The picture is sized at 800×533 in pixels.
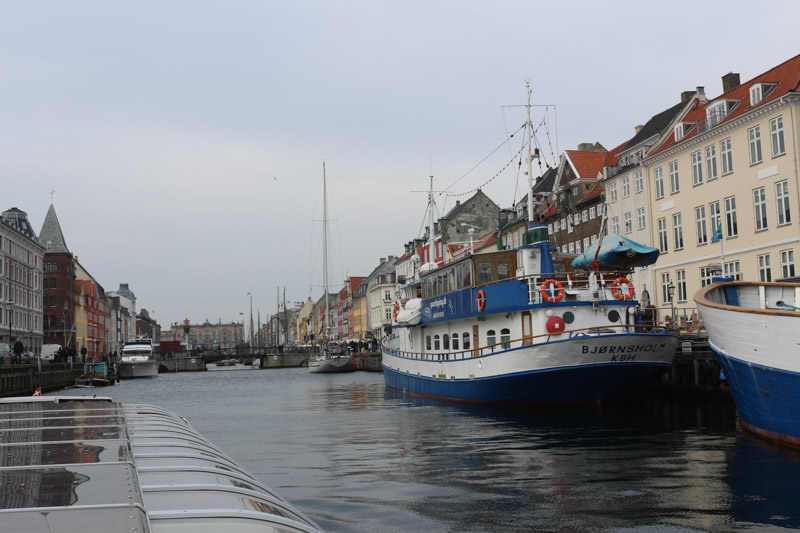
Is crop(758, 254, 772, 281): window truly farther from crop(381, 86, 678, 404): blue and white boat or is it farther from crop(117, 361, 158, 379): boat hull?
crop(117, 361, 158, 379): boat hull

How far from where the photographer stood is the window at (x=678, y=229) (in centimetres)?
4725

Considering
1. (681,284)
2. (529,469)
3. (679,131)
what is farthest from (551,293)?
(679,131)

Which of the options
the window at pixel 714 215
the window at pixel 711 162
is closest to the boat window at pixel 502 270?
the window at pixel 714 215

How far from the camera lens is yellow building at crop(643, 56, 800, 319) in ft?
123

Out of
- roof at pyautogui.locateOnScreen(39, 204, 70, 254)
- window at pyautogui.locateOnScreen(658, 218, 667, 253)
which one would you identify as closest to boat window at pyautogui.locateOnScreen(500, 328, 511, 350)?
window at pyautogui.locateOnScreen(658, 218, 667, 253)

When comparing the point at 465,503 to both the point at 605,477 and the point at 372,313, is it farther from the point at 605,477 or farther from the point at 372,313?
the point at 372,313

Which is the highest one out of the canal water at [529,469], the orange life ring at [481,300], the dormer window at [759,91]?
the dormer window at [759,91]

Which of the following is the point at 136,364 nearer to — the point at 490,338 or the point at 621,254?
the point at 490,338

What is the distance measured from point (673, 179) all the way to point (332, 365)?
47324mm

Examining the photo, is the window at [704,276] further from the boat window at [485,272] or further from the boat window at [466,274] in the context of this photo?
the boat window at [485,272]

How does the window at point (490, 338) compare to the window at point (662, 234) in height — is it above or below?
below

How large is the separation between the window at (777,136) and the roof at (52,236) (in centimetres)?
9097

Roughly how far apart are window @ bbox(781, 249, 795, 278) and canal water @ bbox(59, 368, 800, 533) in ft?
42.4

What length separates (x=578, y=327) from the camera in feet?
86.5
